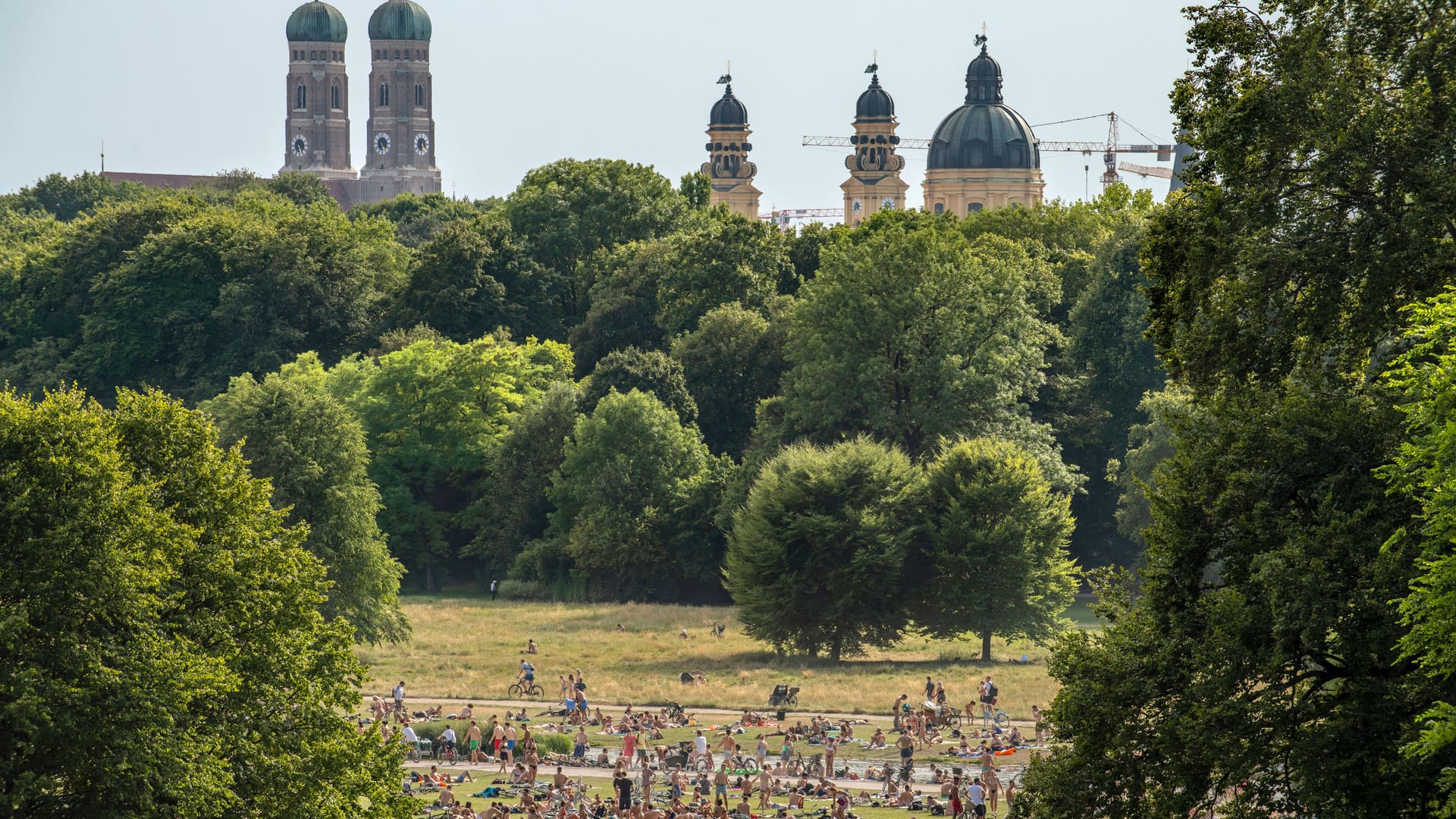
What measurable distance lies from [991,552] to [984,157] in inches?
4992

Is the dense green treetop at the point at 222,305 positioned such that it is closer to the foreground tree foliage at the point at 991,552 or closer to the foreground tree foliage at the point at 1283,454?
the foreground tree foliage at the point at 991,552

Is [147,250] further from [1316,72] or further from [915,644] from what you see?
[1316,72]

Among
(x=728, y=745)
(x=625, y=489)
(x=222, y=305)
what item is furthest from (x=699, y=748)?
(x=222, y=305)

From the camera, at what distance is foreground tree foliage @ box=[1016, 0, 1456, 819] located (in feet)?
60.3

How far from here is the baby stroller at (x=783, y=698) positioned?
45688mm

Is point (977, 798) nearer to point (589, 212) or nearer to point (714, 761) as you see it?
point (714, 761)

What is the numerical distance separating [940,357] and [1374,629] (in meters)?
46.3

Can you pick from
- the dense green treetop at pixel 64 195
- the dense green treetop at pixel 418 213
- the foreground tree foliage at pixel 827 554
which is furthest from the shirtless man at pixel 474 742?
the dense green treetop at pixel 64 195

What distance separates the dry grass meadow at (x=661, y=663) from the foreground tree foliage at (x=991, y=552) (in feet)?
3.58

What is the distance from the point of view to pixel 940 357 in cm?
6431

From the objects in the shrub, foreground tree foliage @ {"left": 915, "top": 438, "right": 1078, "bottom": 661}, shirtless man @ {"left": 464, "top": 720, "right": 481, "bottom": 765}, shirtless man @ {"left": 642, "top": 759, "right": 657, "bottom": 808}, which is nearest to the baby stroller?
shirtless man @ {"left": 464, "top": 720, "right": 481, "bottom": 765}

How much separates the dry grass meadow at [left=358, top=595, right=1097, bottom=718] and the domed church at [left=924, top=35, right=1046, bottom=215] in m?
115

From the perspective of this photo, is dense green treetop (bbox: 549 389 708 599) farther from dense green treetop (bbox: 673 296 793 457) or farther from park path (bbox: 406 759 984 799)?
park path (bbox: 406 759 984 799)

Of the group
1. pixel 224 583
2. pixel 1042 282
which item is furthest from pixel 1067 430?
pixel 224 583
